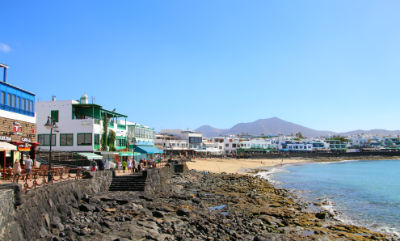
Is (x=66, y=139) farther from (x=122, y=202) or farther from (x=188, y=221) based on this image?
(x=188, y=221)

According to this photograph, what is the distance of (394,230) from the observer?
1833cm

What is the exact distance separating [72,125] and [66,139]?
151cm

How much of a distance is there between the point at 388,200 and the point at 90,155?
2634cm

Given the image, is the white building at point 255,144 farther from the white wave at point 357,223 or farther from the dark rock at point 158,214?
the dark rock at point 158,214

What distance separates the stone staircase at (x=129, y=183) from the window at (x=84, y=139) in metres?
10.9

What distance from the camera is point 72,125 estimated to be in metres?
33.2

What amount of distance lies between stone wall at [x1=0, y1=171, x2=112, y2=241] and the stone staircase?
3.84 meters

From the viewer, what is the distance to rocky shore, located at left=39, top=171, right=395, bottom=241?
1348 centimetres

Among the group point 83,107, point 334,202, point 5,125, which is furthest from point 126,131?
point 334,202

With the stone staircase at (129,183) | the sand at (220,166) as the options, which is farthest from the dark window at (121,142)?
the stone staircase at (129,183)

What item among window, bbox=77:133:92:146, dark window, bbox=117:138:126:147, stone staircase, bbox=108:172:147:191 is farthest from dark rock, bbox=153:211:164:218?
dark window, bbox=117:138:126:147

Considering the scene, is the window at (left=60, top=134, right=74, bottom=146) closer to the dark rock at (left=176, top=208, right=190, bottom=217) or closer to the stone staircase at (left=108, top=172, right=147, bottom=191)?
the stone staircase at (left=108, top=172, right=147, bottom=191)

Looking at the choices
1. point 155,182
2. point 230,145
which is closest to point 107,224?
point 155,182

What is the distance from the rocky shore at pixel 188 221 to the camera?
13.5 m
